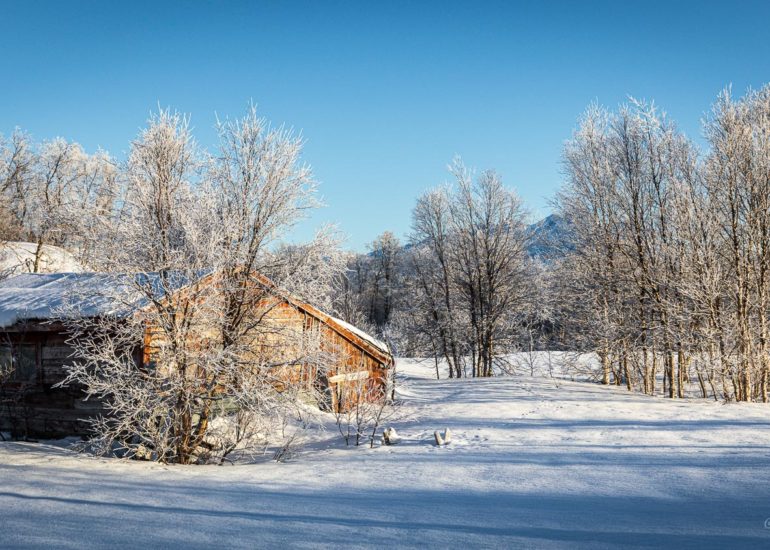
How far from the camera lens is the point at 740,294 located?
50.4 feet

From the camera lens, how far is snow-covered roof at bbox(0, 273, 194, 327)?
10141 millimetres

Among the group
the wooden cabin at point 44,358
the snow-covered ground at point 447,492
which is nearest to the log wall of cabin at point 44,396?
the wooden cabin at point 44,358

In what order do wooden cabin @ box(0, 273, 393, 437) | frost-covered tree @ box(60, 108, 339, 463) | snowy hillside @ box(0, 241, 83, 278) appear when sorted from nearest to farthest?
frost-covered tree @ box(60, 108, 339, 463) < wooden cabin @ box(0, 273, 393, 437) < snowy hillside @ box(0, 241, 83, 278)

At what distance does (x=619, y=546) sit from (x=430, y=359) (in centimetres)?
3553

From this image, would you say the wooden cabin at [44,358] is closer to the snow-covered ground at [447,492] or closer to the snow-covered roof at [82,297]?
the snow-covered roof at [82,297]

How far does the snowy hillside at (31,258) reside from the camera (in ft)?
92.2

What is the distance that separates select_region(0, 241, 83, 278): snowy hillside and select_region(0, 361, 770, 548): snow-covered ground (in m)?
21.1

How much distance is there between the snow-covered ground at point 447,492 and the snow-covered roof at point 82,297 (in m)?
3.01

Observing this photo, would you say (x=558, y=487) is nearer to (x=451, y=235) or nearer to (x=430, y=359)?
(x=451, y=235)

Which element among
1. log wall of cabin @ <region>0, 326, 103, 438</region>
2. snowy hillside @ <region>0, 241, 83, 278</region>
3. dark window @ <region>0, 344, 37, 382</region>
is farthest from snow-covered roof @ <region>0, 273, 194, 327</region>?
snowy hillside @ <region>0, 241, 83, 278</region>

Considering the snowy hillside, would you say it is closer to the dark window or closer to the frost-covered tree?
the dark window

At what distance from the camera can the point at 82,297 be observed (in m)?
10.6

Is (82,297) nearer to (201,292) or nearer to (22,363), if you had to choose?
(201,292)

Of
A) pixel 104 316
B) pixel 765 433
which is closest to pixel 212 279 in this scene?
pixel 104 316
